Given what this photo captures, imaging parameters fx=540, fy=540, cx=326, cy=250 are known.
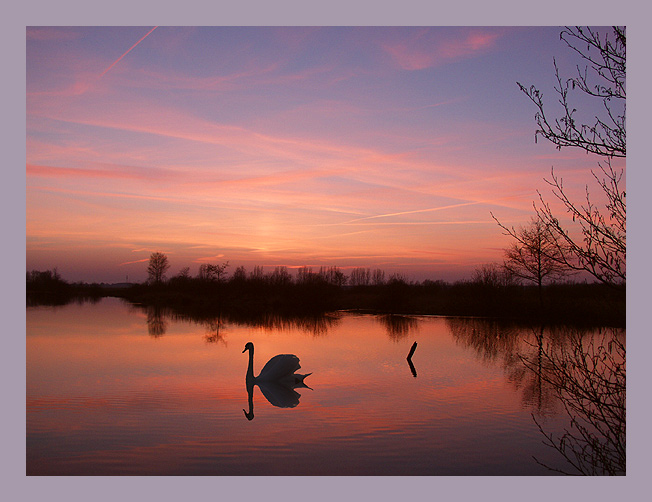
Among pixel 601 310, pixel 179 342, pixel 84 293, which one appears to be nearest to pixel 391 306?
pixel 601 310

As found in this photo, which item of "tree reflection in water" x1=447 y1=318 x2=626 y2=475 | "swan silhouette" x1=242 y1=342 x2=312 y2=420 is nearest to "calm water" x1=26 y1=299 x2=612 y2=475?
"tree reflection in water" x1=447 y1=318 x2=626 y2=475

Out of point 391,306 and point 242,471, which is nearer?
point 242,471

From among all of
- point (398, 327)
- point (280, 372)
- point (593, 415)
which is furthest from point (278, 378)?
point (398, 327)

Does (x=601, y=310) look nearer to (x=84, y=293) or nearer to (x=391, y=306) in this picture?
(x=391, y=306)

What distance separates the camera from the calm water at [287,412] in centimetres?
693

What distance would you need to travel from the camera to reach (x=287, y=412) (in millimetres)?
9672

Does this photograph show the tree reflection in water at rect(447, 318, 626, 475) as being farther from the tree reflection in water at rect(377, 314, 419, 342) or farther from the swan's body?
the swan's body

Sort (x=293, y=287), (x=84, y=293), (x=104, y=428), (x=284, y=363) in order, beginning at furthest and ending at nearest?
(x=84, y=293) → (x=293, y=287) → (x=284, y=363) → (x=104, y=428)

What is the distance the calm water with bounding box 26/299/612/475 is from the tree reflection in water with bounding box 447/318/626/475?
19cm

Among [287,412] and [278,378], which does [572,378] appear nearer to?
[287,412]

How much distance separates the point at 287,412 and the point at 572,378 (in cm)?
594

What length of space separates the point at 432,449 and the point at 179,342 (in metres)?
13.8

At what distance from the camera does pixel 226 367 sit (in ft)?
47.2

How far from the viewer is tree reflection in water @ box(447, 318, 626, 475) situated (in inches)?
193
